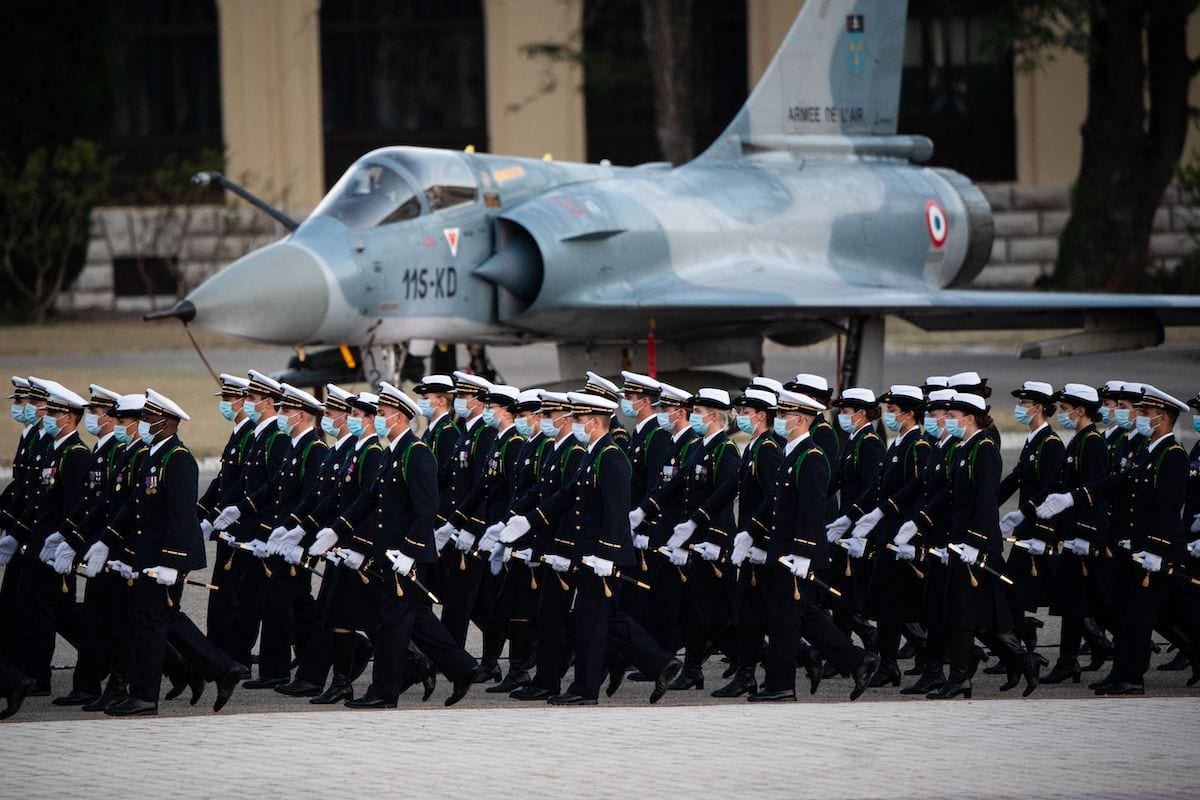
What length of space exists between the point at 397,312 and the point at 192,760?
928cm

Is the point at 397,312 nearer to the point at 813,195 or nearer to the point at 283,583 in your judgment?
the point at 813,195

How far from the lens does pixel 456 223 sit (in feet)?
57.1

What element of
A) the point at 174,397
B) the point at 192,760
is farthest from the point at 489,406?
the point at 174,397

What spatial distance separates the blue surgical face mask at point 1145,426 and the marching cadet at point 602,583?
2611 millimetres

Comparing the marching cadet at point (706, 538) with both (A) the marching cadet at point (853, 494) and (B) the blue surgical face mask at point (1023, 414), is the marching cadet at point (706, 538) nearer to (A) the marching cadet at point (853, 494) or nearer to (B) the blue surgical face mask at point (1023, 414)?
(A) the marching cadet at point (853, 494)

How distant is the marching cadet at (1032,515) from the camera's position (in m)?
10.5

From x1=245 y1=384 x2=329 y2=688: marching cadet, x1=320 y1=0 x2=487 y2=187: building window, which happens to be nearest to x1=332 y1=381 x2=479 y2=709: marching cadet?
x1=245 y1=384 x2=329 y2=688: marching cadet

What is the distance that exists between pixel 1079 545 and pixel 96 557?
4.83m

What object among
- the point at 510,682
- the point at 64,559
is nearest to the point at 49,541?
the point at 64,559

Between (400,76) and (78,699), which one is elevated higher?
(400,76)

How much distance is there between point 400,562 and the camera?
9.68 metres

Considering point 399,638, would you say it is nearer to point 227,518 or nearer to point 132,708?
point 132,708

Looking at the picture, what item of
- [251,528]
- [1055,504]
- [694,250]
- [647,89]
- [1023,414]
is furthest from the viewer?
[647,89]

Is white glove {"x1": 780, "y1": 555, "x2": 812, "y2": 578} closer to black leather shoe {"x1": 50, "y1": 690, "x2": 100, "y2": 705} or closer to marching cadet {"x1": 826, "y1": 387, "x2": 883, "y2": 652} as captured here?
marching cadet {"x1": 826, "y1": 387, "x2": 883, "y2": 652}
